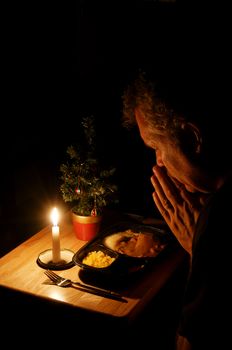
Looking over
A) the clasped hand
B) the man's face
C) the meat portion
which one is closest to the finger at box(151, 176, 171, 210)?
the clasped hand

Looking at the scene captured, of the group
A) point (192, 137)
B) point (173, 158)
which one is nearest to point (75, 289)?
point (173, 158)

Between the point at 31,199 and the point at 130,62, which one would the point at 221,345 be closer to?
the point at 31,199

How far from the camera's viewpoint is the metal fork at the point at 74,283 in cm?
243

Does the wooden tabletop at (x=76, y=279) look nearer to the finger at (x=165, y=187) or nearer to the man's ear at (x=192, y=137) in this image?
the finger at (x=165, y=187)

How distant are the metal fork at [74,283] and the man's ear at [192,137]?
3.18ft

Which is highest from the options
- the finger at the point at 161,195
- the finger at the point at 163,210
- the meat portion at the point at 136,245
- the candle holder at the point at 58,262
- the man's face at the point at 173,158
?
the man's face at the point at 173,158

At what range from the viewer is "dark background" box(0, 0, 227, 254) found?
141 inches

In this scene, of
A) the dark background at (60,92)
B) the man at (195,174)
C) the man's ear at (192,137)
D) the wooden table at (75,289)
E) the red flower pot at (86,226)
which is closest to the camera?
the man at (195,174)

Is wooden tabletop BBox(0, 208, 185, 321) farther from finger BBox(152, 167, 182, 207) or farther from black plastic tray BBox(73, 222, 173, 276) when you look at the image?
finger BBox(152, 167, 182, 207)

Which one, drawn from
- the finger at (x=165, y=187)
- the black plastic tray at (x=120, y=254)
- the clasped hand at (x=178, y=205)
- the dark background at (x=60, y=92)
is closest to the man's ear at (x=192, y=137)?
the clasped hand at (x=178, y=205)

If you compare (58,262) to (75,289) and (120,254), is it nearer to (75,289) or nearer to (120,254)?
(75,289)

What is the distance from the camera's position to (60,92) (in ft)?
13.5

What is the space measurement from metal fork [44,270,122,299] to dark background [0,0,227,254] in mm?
1282

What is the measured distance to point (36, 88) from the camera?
3.80m
